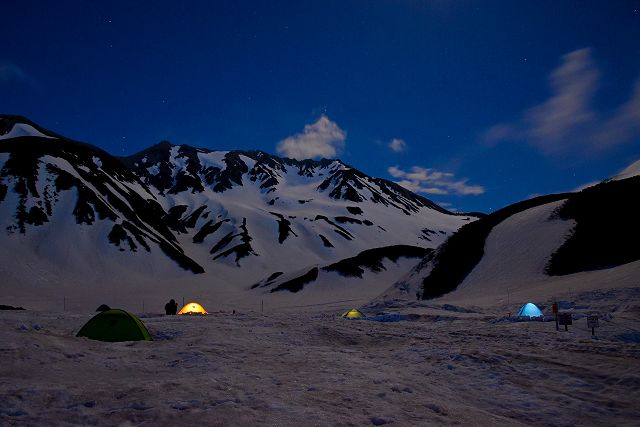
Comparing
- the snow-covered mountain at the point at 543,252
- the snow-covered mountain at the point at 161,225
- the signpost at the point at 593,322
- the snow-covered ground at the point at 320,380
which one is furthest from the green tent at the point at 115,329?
the snow-covered mountain at the point at 161,225

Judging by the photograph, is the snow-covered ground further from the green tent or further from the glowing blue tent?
the glowing blue tent

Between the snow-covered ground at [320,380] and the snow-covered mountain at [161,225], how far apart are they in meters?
51.6

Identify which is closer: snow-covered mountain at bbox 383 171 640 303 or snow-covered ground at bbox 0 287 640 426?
snow-covered ground at bbox 0 287 640 426

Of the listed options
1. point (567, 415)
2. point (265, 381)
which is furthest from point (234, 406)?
point (567, 415)

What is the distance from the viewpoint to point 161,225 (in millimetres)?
96875

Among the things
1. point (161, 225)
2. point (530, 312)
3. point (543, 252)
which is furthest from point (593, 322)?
point (161, 225)

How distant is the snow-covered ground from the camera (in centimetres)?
570

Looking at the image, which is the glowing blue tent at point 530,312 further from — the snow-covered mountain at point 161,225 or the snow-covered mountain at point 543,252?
the snow-covered mountain at point 161,225

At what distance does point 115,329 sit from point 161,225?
90109 millimetres

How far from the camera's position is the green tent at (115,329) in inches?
503

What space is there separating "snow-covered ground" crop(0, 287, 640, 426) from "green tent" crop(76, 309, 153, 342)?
826 millimetres

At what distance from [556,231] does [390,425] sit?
38.3 m

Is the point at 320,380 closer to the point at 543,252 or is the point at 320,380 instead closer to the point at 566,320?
the point at 566,320

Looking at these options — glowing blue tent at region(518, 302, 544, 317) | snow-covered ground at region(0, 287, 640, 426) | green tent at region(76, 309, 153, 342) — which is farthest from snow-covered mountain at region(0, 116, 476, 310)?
snow-covered ground at region(0, 287, 640, 426)
